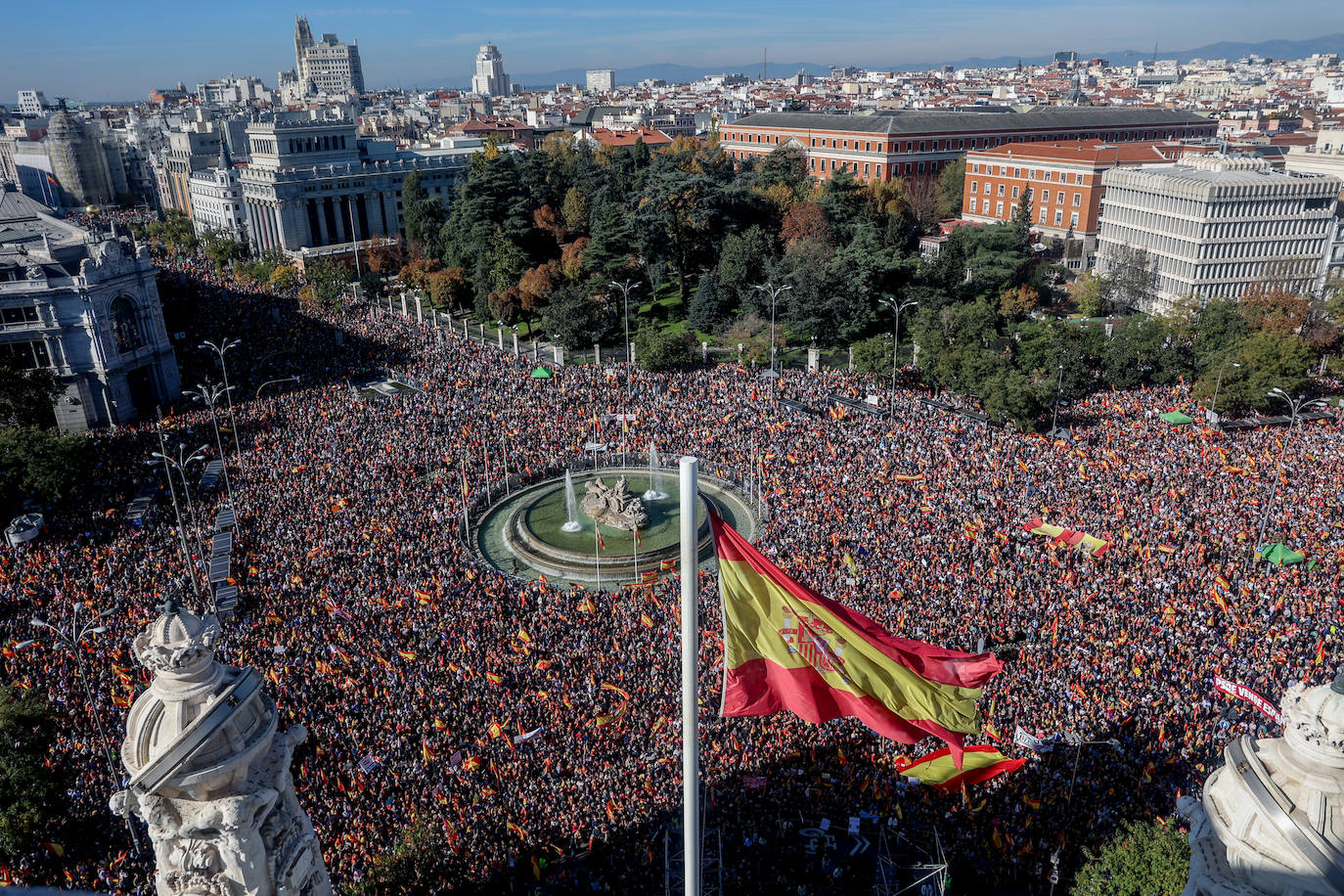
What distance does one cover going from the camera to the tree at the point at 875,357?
132 ft

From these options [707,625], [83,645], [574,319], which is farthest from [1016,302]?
[83,645]

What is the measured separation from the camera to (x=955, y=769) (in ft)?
52.7

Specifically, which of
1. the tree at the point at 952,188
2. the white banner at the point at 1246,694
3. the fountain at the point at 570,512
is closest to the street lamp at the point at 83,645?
the fountain at the point at 570,512

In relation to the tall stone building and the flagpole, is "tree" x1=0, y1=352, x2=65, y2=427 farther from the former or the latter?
the tall stone building

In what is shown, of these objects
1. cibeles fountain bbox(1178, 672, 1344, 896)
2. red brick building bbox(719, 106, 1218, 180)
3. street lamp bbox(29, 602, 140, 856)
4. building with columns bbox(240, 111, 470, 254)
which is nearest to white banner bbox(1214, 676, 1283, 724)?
cibeles fountain bbox(1178, 672, 1344, 896)

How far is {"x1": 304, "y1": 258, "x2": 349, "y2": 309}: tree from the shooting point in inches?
2210

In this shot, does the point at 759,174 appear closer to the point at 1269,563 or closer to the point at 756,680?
the point at 1269,563

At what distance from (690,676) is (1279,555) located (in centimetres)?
2292

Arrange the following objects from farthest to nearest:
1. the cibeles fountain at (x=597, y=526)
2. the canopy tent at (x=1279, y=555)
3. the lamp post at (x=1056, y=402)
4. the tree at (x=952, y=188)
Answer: the tree at (x=952, y=188) → the lamp post at (x=1056, y=402) → the cibeles fountain at (x=597, y=526) → the canopy tent at (x=1279, y=555)

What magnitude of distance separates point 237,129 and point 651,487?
108155 mm

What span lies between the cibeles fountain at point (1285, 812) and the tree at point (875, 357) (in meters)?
34.8

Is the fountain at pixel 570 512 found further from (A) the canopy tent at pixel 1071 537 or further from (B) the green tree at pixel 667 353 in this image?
(A) the canopy tent at pixel 1071 537

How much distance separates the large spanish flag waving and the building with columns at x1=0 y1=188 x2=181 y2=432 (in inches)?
1634

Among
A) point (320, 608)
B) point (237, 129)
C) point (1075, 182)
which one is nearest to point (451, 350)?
point (320, 608)
